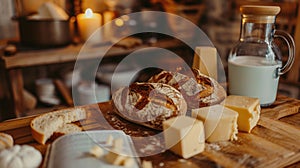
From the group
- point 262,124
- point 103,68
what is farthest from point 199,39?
point 262,124

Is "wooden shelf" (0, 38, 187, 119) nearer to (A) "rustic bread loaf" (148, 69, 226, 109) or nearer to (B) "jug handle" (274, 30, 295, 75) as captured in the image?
(A) "rustic bread loaf" (148, 69, 226, 109)

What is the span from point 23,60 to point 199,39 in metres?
1.12

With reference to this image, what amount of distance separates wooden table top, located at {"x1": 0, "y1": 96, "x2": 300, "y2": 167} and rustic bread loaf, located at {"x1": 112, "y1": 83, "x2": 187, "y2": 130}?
0.03m

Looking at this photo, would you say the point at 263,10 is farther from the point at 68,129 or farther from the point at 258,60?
the point at 68,129

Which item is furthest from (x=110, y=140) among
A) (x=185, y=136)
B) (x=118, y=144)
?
(x=185, y=136)

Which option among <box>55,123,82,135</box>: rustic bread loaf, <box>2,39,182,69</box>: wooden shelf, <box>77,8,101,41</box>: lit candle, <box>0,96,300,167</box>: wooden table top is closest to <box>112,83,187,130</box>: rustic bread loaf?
<box>0,96,300,167</box>: wooden table top

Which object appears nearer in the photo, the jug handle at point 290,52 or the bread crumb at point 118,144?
the bread crumb at point 118,144

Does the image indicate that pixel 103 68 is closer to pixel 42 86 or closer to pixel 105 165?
pixel 42 86

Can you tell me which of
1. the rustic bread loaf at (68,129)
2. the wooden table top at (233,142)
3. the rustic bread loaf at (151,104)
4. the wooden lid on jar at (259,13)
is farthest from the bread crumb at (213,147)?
the wooden lid on jar at (259,13)

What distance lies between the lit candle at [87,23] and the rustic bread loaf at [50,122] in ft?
2.95

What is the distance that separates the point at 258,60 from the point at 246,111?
28 centimetres

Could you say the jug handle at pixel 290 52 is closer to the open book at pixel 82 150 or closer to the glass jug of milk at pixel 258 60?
the glass jug of milk at pixel 258 60

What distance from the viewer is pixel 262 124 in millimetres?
962

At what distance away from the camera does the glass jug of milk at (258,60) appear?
1.05 metres
